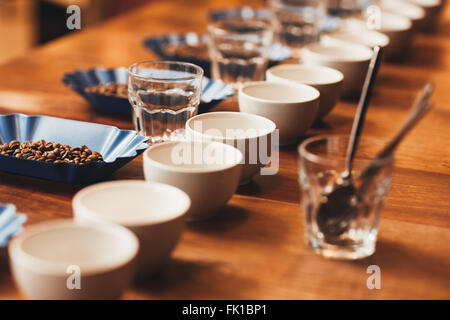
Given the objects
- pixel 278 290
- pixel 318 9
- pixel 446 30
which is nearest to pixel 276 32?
pixel 318 9

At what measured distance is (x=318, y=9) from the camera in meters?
2.07

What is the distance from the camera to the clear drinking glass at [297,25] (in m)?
2.06

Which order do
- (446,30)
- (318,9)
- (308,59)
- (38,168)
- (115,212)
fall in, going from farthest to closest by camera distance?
(446,30), (318,9), (308,59), (38,168), (115,212)

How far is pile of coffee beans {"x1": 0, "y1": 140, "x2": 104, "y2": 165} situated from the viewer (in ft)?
3.32

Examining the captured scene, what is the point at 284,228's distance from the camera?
92cm

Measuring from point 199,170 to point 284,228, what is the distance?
0.16m

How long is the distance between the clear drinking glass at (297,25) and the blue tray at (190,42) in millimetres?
87

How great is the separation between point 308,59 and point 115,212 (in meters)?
0.88

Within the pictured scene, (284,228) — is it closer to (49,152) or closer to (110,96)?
(49,152)

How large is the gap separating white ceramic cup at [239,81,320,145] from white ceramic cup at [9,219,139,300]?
0.54 m

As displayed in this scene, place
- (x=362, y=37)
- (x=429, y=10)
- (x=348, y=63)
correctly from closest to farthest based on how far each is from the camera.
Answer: (x=348, y=63), (x=362, y=37), (x=429, y=10)

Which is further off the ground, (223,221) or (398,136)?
(398,136)

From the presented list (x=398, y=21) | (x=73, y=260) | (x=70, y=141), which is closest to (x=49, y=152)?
(x=70, y=141)
